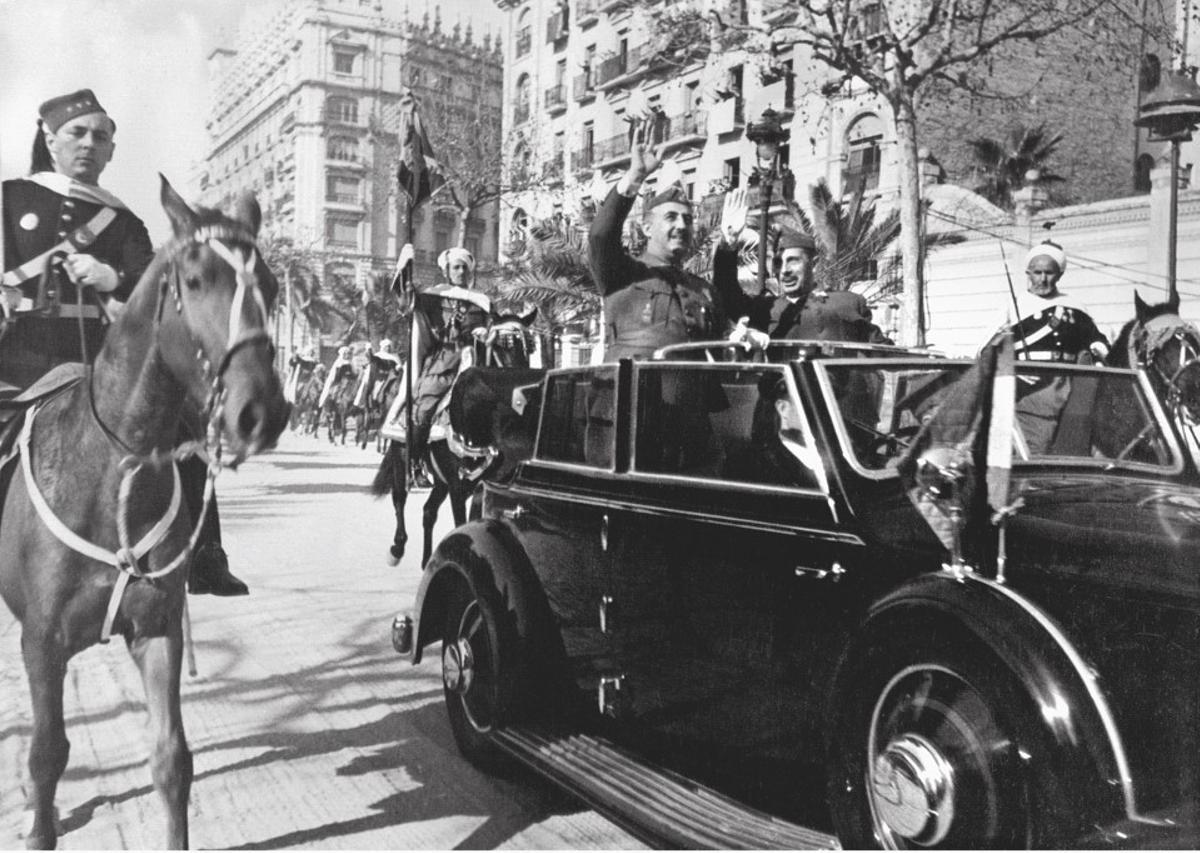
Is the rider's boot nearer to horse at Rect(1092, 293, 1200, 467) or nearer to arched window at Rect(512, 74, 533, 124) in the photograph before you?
arched window at Rect(512, 74, 533, 124)

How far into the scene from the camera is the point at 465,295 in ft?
28.4

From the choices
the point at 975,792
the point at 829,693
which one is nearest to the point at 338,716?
the point at 829,693

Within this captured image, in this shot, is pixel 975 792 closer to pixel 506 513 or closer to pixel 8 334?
pixel 506 513

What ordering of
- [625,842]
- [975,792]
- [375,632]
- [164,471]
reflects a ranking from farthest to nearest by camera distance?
[375,632]
[625,842]
[164,471]
[975,792]

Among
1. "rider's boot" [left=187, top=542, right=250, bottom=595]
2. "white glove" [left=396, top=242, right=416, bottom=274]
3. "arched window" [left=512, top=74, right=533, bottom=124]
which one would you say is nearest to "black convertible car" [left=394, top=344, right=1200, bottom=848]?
"rider's boot" [left=187, top=542, right=250, bottom=595]

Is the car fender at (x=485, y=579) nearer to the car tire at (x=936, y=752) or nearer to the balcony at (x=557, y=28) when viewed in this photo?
the car tire at (x=936, y=752)

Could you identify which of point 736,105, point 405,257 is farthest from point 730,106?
point 405,257

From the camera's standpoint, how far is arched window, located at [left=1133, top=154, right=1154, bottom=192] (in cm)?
1525

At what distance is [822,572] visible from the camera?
286cm

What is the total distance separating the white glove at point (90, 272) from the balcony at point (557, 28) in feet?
13.8

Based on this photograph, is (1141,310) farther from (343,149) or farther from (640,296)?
(343,149)

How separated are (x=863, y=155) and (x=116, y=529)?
25492mm

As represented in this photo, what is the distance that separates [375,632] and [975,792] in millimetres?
4629

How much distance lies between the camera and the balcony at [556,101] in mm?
9616
